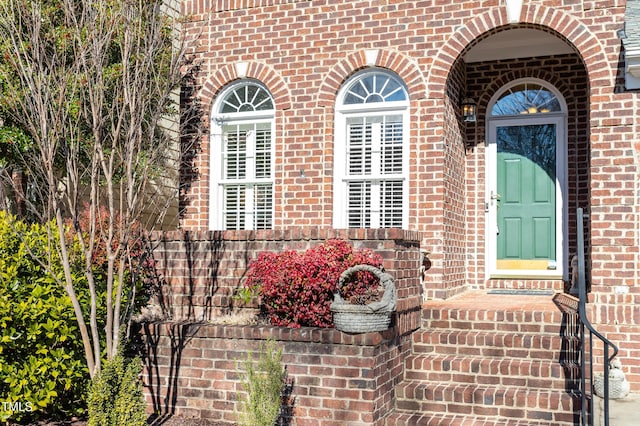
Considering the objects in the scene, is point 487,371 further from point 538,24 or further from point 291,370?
point 538,24

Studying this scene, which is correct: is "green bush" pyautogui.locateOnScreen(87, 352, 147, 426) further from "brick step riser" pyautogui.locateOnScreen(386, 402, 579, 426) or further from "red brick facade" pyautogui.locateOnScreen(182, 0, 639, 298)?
"red brick facade" pyautogui.locateOnScreen(182, 0, 639, 298)

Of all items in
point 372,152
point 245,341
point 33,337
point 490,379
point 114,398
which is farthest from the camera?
point 372,152

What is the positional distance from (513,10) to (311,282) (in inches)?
164

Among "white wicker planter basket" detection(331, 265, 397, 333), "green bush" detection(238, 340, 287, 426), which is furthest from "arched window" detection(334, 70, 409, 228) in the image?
"green bush" detection(238, 340, 287, 426)

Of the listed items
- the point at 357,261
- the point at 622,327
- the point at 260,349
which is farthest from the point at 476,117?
the point at 260,349

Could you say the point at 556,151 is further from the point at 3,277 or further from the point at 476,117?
the point at 3,277

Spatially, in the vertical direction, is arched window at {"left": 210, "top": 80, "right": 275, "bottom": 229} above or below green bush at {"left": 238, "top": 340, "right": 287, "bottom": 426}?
above

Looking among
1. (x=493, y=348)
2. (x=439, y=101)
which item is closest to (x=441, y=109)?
(x=439, y=101)

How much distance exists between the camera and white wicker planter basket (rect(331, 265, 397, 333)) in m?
5.84

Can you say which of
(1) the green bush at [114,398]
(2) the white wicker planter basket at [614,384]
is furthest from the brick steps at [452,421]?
(1) the green bush at [114,398]

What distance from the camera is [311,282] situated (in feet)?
20.1

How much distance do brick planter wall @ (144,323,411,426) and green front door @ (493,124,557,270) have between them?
3.18m

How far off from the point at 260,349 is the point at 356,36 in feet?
14.7

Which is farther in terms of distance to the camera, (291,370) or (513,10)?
(513,10)
